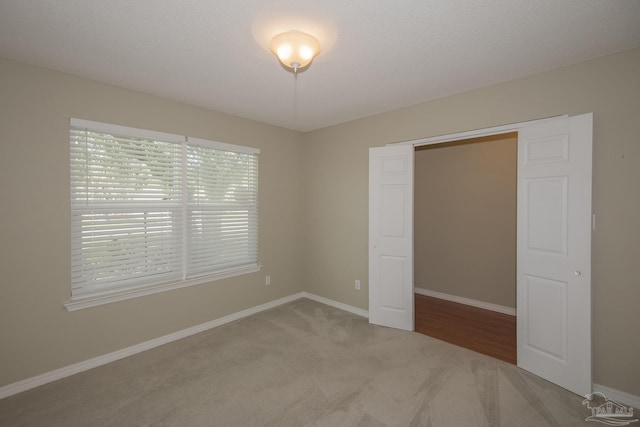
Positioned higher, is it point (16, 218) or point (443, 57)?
point (443, 57)

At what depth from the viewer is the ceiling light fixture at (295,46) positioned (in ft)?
6.33

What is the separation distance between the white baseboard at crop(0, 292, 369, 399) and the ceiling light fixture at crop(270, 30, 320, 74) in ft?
10.1

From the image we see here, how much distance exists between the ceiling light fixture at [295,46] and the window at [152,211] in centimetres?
186

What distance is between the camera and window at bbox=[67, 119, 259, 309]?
8.77 feet

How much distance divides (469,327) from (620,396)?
1455 mm

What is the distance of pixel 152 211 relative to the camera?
3.05m

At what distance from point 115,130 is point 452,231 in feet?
15.3

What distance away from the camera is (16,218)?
235 cm

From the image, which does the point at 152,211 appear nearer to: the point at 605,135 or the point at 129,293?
the point at 129,293

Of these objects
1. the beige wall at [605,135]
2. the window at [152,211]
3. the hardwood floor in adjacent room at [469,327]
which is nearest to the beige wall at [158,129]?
the beige wall at [605,135]

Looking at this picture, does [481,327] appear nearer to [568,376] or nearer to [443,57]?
[568,376]

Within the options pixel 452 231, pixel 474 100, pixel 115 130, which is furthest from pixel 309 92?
pixel 452 231

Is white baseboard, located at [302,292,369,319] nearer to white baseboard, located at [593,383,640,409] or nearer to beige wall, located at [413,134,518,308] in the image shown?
beige wall, located at [413,134,518,308]

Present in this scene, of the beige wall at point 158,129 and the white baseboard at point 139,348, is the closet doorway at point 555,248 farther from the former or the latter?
the white baseboard at point 139,348
